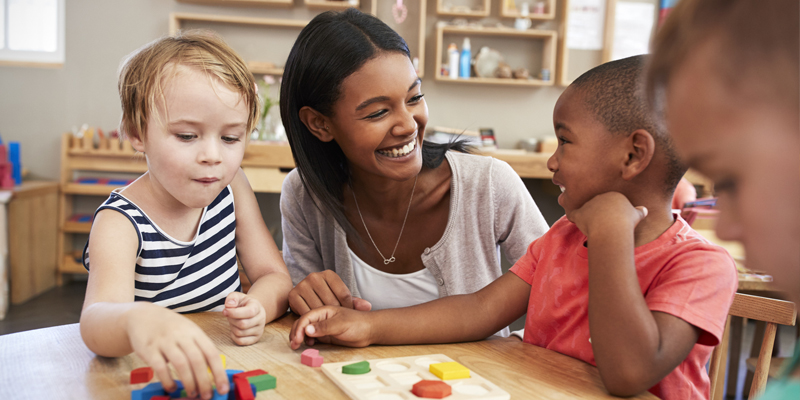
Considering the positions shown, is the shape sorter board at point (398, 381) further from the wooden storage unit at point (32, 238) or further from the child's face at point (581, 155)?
the wooden storage unit at point (32, 238)

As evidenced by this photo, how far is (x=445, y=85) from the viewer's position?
383 cm

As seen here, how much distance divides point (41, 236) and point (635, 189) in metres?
3.56

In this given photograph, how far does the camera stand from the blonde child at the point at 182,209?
2.72 ft

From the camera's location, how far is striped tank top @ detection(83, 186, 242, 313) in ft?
3.14

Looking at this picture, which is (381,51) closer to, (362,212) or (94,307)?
(362,212)

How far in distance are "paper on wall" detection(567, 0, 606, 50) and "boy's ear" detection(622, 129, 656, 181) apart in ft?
10.7

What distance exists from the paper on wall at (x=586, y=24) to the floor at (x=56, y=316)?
2.07 m

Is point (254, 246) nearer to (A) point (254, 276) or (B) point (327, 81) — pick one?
(A) point (254, 276)

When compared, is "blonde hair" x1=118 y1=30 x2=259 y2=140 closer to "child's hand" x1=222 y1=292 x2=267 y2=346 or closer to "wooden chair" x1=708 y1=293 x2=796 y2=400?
"child's hand" x1=222 y1=292 x2=267 y2=346

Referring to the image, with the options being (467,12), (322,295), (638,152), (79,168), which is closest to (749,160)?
(638,152)

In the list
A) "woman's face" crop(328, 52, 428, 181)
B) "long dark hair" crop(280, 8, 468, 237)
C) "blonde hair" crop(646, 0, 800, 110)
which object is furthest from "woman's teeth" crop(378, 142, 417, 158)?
"blonde hair" crop(646, 0, 800, 110)

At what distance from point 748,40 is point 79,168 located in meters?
3.95

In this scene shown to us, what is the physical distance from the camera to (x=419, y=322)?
85 cm

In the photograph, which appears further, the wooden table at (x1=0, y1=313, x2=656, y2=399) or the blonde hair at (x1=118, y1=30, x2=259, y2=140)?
the blonde hair at (x1=118, y1=30, x2=259, y2=140)
